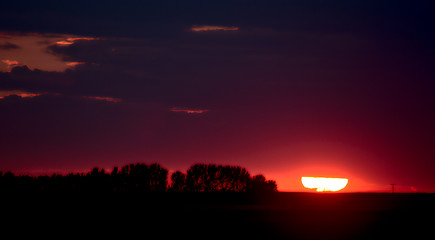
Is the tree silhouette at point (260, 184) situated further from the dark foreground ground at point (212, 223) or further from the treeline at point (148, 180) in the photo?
the dark foreground ground at point (212, 223)

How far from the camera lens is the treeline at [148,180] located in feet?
121

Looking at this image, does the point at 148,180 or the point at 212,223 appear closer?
the point at 212,223

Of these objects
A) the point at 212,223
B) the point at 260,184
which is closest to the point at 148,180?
the point at 260,184

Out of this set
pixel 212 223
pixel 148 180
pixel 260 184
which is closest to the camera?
pixel 212 223

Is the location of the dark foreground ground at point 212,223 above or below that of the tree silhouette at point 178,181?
below

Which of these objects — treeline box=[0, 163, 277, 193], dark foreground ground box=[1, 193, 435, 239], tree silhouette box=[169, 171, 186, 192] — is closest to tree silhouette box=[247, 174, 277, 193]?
treeline box=[0, 163, 277, 193]

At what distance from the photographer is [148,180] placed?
73.9 metres

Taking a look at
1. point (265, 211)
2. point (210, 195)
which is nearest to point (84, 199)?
point (210, 195)

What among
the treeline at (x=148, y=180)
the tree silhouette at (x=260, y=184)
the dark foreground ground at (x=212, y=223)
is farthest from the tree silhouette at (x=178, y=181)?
the dark foreground ground at (x=212, y=223)

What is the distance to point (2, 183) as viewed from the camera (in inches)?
1297

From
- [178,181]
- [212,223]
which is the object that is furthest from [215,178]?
[212,223]

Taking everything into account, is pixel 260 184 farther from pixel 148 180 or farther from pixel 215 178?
pixel 148 180

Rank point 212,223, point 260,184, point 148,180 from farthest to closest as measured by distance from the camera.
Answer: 1. point 260,184
2. point 148,180
3. point 212,223

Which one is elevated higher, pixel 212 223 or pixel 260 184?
pixel 260 184
